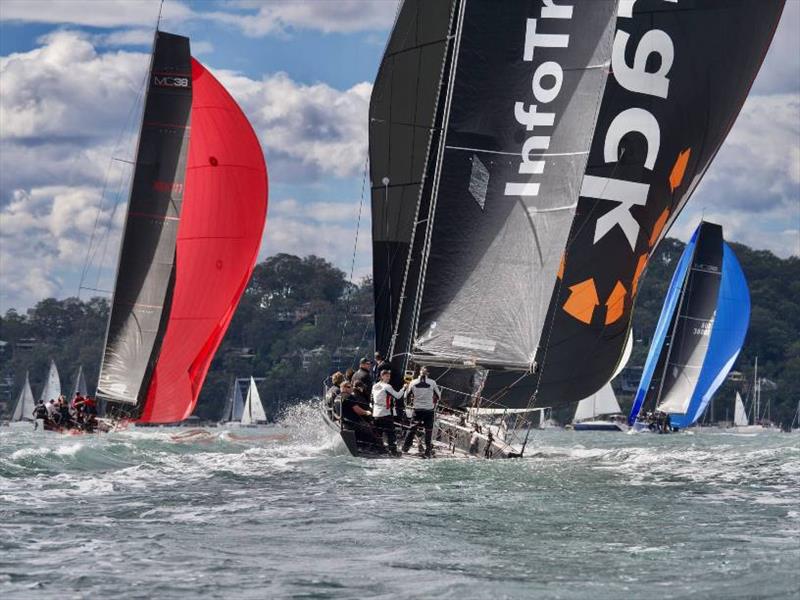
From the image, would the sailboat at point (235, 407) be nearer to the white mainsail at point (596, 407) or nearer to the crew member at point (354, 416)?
the white mainsail at point (596, 407)

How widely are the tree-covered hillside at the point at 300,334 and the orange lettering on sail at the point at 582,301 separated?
72172 mm

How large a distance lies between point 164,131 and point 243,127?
157 cm

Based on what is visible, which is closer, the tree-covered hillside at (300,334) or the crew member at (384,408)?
the crew member at (384,408)

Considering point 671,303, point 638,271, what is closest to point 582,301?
point 638,271

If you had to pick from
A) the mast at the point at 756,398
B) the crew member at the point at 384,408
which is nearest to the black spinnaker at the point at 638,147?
the crew member at the point at 384,408

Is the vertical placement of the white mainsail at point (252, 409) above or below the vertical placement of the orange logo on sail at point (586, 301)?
below

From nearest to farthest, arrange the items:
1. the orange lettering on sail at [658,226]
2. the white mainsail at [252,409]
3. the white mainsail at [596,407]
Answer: the orange lettering on sail at [658,226]
the white mainsail at [596,407]
the white mainsail at [252,409]

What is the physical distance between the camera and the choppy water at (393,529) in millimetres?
9492

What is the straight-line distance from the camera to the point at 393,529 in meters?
11.9

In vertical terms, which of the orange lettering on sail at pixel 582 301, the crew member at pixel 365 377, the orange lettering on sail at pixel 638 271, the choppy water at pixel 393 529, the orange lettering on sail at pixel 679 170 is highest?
the orange lettering on sail at pixel 679 170

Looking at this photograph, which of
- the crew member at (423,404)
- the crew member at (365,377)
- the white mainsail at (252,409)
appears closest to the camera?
the crew member at (423,404)

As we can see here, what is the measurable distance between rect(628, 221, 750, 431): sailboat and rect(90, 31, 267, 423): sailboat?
2115 centimetres

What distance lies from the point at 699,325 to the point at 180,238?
23133mm

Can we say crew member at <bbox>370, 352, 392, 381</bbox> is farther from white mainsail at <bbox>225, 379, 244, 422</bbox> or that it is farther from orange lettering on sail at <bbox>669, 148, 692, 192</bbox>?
white mainsail at <bbox>225, 379, 244, 422</bbox>
